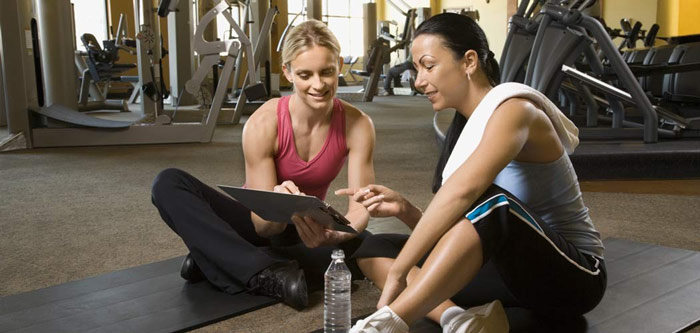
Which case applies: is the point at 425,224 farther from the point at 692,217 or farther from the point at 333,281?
the point at 692,217

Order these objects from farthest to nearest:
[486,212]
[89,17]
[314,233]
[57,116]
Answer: [89,17] → [57,116] → [314,233] → [486,212]

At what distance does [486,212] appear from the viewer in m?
1.22

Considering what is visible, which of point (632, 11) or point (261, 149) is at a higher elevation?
point (632, 11)

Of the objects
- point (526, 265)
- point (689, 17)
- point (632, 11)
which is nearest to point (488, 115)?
point (526, 265)

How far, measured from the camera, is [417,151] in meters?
4.82

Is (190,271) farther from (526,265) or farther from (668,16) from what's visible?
(668,16)

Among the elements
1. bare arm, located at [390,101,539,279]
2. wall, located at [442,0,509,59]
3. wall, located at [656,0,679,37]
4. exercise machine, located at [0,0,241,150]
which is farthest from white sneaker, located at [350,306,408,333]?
wall, located at [442,0,509,59]

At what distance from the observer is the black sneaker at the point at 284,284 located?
1.68m

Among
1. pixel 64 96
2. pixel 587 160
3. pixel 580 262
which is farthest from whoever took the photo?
pixel 64 96

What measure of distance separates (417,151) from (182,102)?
488 centimetres

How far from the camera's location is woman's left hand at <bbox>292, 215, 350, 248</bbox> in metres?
1.57

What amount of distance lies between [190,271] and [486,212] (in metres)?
1.00

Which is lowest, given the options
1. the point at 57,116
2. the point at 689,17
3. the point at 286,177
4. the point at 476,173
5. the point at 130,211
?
the point at 130,211

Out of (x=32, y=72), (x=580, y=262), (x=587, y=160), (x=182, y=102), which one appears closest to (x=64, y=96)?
(x=32, y=72)
